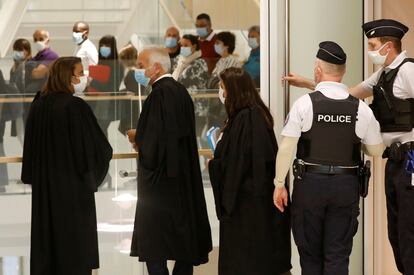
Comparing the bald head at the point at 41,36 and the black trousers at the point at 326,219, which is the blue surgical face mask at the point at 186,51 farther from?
the black trousers at the point at 326,219

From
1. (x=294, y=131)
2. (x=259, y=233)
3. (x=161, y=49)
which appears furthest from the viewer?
(x=161, y=49)

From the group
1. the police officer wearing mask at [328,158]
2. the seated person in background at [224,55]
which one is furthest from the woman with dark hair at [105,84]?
the police officer wearing mask at [328,158]

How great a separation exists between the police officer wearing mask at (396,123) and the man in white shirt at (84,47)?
1953 millimetres

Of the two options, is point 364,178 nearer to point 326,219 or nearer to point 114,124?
point 326,219

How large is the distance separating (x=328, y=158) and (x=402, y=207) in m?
0.47

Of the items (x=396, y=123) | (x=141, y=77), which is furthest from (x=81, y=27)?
(x=396, y=123)

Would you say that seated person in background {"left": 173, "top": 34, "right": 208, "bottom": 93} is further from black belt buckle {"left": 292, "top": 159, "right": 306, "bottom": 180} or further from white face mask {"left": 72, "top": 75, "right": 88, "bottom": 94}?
black belt buckle {"left": 292, "top": 159, "right": 306, "bottom": 180}

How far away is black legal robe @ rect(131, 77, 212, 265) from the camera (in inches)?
219

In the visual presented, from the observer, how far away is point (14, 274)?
5.97 metres

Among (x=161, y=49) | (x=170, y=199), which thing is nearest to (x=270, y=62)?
(x=161, y=49)

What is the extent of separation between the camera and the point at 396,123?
5.00 meters

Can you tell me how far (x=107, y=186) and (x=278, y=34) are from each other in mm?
1435

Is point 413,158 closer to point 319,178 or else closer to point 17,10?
point 319,178

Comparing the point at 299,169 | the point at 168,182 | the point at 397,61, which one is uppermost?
the point at 397,61
